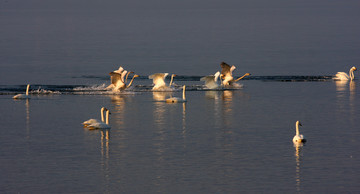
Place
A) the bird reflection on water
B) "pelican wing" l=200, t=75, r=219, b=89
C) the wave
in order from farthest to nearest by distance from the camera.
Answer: "pelican wing" l=200, t=75, r=219, b=89
the wave
the bird reflection on water

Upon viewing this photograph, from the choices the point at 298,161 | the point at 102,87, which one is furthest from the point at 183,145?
the point at 102,87

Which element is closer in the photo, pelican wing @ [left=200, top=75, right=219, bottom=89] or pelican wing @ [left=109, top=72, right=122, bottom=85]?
pelican wing @ [left=109, top=72, right=122, bottom=85]

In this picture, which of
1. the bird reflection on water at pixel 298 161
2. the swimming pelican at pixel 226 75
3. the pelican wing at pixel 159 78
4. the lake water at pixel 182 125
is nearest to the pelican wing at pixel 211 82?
the lake water at pixel 182 125

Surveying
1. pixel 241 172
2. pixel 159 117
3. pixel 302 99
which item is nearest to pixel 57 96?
pixel 159 117

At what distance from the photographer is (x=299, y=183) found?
2052 centimetres

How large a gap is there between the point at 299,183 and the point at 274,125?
951cm

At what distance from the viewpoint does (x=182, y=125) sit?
30234 mm

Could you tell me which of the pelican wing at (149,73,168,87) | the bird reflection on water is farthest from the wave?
the bird reflection on water

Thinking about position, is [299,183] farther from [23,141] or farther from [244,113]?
[244,113]

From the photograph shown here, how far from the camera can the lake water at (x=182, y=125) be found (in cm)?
2106

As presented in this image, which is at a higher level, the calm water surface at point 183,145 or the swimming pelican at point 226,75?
the swimming pelican at point 226,75

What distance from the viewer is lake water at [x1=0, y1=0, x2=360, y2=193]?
21.1 m

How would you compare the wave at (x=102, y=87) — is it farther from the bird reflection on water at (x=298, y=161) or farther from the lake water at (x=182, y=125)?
the bird reflection on water at (x=298, y=161)

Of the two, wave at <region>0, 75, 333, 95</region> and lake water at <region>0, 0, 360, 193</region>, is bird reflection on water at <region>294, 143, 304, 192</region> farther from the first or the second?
wave at <region>0, 75, 333, 95</region>
